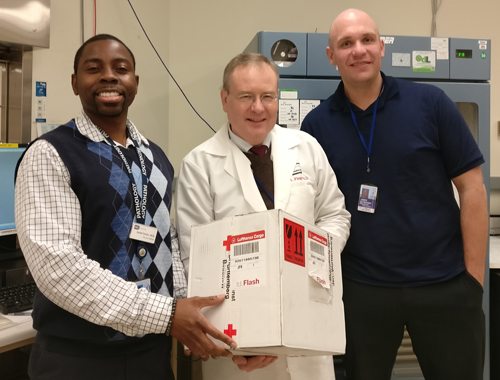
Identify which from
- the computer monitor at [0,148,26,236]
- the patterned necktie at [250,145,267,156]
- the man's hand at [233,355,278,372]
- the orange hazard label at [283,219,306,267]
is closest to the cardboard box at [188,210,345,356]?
the orange hazard label at [283,219,306,267]

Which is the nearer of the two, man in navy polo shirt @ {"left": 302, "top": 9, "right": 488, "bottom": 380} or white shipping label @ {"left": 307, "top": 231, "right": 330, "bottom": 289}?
white shipping label @ {"left": 307, "top": 231, "right": 330, "bottom": 289}

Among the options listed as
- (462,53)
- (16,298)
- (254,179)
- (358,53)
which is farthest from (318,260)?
(462,53)

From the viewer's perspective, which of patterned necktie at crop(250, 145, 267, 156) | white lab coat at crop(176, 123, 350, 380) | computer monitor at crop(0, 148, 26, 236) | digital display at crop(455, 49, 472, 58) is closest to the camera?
white lab coat at crop(176, 123, 350, 380)

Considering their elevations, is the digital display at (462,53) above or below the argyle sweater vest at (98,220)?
above

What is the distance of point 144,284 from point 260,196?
1.53 ft

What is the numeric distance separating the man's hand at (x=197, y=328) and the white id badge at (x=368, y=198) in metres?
0.78

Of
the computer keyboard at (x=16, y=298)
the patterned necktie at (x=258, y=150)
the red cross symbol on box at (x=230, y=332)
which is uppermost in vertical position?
the patterned necktie at (x=258, y=150)

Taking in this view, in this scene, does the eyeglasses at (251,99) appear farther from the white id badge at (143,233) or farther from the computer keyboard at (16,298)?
the computer keyboard at (16,298)

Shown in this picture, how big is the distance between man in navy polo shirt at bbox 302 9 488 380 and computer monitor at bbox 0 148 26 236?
1422 millimetres

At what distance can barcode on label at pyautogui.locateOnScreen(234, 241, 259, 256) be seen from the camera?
3.58 feet

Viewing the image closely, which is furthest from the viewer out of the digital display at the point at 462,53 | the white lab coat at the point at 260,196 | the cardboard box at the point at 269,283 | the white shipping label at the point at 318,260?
the digital display at the point at 462,53

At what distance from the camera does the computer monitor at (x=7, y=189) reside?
6.58 ft

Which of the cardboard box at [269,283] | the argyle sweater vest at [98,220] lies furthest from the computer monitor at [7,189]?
the cardboard box at [269,283]

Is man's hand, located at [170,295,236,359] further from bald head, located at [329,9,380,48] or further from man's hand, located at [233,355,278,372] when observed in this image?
bald head, located at [329,9,380,48]
